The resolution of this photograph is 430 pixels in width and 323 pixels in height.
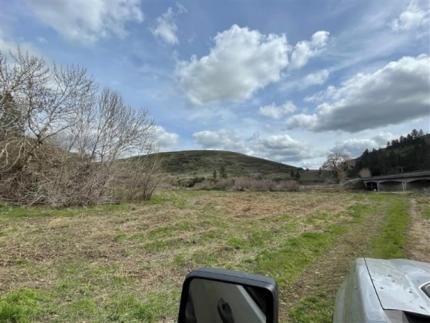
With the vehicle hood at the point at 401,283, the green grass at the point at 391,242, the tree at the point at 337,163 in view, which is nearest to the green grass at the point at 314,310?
the vehicle hood at the point at 401,283

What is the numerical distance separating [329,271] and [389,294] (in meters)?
5.45

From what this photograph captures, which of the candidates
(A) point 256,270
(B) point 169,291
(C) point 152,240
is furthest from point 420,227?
(B) point 169,291

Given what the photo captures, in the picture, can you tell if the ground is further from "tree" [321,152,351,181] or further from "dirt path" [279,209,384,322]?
"tree" [321,152,351,181]

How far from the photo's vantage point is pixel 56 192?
58.1 feet

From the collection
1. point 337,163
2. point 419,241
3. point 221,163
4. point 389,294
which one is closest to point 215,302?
point 389,294

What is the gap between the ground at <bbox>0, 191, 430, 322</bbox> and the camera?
4973 millimetres

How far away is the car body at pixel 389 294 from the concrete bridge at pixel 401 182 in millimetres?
65613

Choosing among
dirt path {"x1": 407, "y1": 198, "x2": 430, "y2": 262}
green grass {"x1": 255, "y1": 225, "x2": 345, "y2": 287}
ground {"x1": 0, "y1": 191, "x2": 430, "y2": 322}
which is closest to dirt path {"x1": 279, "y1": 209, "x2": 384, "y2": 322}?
ground {"x1": 0, "y1": 191, "x2": 430, "y2": 322}

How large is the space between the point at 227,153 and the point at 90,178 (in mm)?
130086

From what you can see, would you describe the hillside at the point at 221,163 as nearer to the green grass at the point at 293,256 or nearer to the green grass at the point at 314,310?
the green grass at the point at 293,256

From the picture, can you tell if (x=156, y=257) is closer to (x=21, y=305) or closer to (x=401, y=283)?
(x=21, y=305)

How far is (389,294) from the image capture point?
6.43ft

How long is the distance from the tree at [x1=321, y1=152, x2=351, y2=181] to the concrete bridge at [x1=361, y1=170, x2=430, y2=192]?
1407 centimetres

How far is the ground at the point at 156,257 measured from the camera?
16.3 ft
